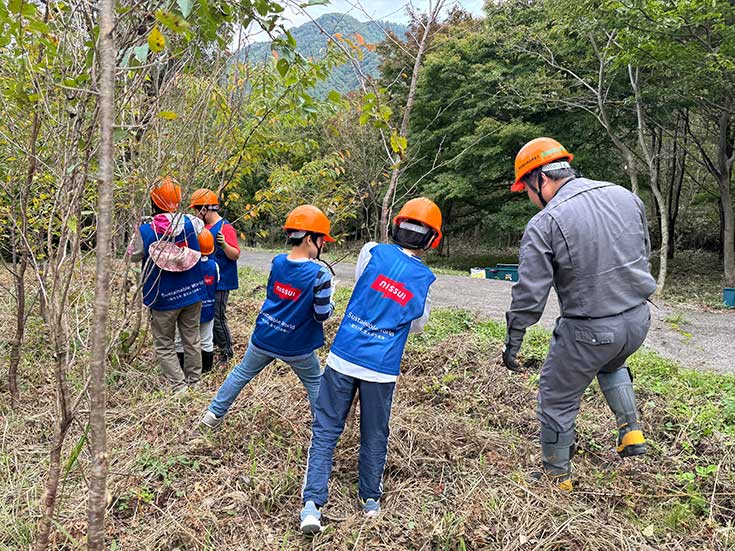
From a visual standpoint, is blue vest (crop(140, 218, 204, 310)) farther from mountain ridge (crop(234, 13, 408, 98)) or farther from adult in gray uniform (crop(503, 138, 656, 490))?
adult in gray uniform (crop(503, 138, 656, 490))

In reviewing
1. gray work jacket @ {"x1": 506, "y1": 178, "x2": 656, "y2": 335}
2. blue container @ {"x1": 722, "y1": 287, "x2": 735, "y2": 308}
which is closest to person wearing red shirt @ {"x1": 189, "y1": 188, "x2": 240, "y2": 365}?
gray work jacket @ {"x1": 506, "y1": 178, "x2": 656, "y2": 335}

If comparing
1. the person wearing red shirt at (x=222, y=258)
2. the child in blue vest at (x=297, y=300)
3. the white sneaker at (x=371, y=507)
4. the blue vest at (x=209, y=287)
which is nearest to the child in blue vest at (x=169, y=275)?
the blue vest at (x=209, y=287)

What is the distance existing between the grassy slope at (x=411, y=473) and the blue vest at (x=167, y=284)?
718 mm

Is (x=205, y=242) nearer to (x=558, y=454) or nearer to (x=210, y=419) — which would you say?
(x=210, y=419)

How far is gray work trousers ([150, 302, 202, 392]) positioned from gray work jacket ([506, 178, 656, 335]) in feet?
8.25

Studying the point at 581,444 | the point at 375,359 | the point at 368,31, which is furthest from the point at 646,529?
the point at 368,31

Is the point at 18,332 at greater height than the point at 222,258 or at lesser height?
lesser

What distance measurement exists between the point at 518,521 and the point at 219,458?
1727 millimetres

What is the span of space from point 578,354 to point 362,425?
47.5 inches

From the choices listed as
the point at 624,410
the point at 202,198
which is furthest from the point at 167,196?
the point at 624,410

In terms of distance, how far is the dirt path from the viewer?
5.33m

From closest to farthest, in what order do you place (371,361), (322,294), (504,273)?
(371,361) < (322,294) < (504,273)

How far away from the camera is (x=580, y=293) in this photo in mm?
2520

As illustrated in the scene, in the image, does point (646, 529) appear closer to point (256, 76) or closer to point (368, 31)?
point (368, 31)
